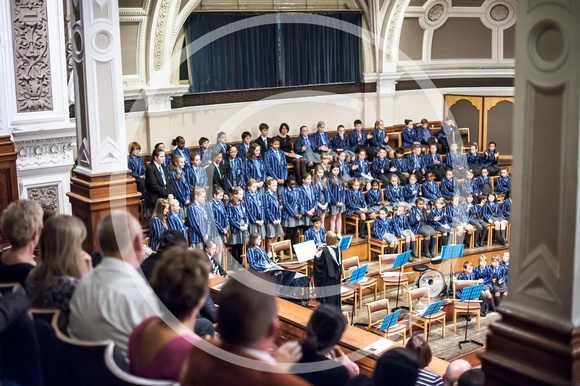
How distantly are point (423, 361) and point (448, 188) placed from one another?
919 cm

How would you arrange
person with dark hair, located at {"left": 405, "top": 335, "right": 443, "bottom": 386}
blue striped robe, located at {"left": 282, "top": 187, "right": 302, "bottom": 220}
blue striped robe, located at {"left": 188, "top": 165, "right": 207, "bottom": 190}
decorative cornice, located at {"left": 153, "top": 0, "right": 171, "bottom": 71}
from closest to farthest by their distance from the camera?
1. person with dark hair, located at {"left": 405, "top": 335, "right": 443, "bottom": 386}
2. blue striped robe, located at {"left": 188, "top": 165, "right": 207, "bottom": 190}
3. blue striped robe, located at {"left": 282, "top": 187, "right": 302, "bottom": 220}
4. decorative cornice, located at {"left": 153, "top": 0, "right": 171, "bottom": 71}

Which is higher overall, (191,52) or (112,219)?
(191,52)

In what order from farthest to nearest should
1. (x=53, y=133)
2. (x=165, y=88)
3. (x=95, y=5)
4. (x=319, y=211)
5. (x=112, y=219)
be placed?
(x=165, y=88) < (x=319, y=211) < (x=53, y=133) < (x=95, y=5) < (x=112, y=219)

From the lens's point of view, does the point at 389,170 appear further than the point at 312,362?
Yes

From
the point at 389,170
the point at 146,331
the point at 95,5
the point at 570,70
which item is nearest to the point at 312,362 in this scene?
the point at 146,331

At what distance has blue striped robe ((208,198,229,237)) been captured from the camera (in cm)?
1046

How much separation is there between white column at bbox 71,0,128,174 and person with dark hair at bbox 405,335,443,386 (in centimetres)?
329

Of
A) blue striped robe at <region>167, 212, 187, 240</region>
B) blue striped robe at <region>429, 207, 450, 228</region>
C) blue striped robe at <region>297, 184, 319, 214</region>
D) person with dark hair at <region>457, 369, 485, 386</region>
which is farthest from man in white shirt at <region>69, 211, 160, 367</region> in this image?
→ blue striped robe at <region>429, 207, 450, 228</region>

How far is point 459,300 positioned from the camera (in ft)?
34.7

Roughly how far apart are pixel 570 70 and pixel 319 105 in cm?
1292

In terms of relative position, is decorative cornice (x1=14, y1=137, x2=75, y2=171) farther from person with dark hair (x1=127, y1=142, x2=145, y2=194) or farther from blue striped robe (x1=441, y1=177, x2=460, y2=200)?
blue striped robe (x1=441, y1=177, x2=460, y2=200)

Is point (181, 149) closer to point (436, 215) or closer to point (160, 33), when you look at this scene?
point (160, 33)

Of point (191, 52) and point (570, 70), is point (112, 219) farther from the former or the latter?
point (191, 52)

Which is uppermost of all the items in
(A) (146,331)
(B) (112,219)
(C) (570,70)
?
(C) (570,70)
